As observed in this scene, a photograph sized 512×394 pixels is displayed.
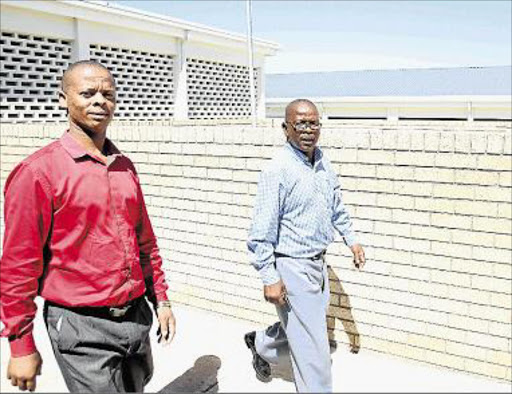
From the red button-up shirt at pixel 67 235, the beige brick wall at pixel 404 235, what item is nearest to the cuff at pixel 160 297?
the red button-up shirt at pixel 67 235

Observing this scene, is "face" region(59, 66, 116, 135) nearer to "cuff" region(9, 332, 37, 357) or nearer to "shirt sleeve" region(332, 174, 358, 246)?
"cuff" region(9, 332, 37, 357)

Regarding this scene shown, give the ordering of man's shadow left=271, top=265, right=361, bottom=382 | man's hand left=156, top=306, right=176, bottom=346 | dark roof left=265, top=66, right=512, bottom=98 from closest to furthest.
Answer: man's hand left=156, top=306, right=176, bottom=346 < man's shadow left=271, top=265, right=361, bottom=382 < dark roof left=265, top=66, right=512, bottom=98

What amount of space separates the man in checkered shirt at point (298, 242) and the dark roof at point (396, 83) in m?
20.5

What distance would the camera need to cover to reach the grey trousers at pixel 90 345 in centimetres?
207

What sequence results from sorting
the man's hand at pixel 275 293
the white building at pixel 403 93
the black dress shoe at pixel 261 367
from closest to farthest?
the man's hand at pixel 275 293, the black dress shoe at pixel 261 367, the white building at pixel 403 93

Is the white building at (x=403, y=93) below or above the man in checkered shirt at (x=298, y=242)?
above

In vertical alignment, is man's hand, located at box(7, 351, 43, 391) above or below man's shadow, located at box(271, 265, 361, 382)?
above

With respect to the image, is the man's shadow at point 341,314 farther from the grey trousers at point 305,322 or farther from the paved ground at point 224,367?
the grey trousers at point 305,322

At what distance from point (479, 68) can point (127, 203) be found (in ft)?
94.1

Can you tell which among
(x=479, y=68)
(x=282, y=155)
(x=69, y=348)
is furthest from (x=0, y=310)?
(x=479, y=68)

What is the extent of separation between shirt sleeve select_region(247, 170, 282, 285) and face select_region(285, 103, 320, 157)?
24 cm

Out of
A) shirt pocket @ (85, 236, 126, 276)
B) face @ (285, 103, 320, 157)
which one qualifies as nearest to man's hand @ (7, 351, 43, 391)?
shirt pocket @ (85, 236, 126, 276)

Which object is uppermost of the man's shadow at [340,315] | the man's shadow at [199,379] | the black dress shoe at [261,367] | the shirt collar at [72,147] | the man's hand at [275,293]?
the shirt collar at [72,147]

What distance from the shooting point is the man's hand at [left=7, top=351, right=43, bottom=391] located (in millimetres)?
1847
